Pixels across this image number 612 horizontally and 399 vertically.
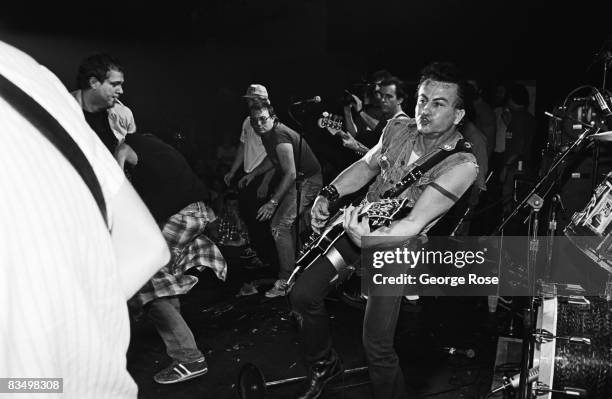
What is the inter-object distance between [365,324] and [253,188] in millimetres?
3941

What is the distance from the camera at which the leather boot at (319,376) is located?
330 centimetres

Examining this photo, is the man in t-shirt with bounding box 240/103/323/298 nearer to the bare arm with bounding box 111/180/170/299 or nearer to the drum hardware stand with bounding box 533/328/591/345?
the drum hardware stand with bounding box 533/328/591/345

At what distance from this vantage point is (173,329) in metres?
3.58

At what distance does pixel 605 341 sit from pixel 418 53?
683 cm

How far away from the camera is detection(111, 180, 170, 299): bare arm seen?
2.30ft

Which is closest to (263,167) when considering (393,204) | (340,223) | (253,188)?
(253,188)

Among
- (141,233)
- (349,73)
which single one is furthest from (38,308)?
(349,73)

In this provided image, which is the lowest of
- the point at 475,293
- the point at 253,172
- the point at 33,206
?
the point at 475,293

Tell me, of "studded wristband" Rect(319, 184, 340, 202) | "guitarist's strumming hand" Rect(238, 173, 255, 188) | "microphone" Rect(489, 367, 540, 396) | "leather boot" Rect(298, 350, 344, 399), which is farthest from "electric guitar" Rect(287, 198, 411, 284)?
"guitarist's strumming hand" Rect(238, 173, 255, 188)

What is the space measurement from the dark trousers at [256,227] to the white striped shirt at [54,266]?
607 centimetres

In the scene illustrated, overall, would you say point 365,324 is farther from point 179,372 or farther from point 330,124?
point 330,124

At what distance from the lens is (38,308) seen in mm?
582

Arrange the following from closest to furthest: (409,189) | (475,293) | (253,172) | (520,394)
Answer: (520,394)
(409,189)
(475,293)
(253,172)

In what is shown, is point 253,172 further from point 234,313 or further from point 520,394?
point 520,394
